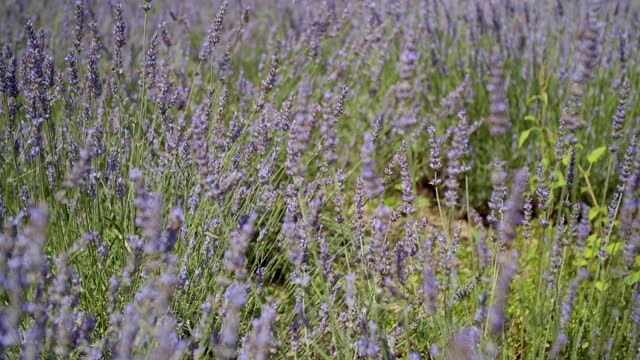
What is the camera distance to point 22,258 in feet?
4.17

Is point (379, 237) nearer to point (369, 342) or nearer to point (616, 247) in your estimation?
point (369, 342)

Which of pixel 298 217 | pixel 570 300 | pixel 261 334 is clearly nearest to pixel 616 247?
pixel 570 300

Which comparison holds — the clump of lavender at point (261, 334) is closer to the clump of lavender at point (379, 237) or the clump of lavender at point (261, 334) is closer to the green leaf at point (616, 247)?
the clump of lavender at point (379, 237)

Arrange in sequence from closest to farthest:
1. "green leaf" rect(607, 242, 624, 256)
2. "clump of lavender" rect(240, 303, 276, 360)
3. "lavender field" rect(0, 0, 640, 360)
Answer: "clump of lavender" rect(240, 303, 276, 360), "lavender field" rect(0, 0, 640, 360), "green leaf" rect(607, 242, 624, 256)

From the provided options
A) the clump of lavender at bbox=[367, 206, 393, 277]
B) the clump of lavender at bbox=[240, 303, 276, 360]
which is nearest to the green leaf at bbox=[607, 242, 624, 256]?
the clump of lavender at bbox=[367, 206, 393, 277]

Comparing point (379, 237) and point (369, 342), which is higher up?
point (379, 237)

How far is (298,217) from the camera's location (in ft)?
6.44

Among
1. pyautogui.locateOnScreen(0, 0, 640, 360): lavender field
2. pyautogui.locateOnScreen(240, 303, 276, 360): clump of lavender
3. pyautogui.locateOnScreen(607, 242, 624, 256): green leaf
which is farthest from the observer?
pyautogui.locateOnScreen(607, 242, 624, 256): green leaf

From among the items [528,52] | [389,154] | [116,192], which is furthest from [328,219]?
[528,52]

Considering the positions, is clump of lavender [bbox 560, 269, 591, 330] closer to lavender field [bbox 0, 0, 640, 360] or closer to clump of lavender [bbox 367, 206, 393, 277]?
lavender field [bbox 0, 0, 640, 360]

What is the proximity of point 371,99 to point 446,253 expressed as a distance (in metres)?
1.90

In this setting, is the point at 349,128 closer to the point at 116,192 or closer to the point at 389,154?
the point at 389,154

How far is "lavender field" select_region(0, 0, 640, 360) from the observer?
1.38 m

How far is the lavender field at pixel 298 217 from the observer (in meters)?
1.38
